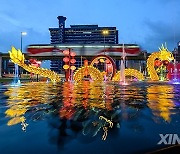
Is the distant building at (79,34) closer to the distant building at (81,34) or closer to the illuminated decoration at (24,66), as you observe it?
the distant building at (81,34)

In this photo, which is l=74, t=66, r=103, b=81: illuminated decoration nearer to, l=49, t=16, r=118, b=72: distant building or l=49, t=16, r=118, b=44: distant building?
l=49, t=16, r=118, b=72: distant building

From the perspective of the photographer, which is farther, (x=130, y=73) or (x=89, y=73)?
(x=130, y=73)

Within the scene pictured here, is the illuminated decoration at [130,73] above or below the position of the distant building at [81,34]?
below

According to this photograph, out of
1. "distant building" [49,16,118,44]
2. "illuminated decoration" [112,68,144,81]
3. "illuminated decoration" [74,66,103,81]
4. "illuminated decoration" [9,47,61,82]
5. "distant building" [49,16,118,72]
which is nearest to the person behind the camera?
"illuminated decoration" [9,47,61,82]

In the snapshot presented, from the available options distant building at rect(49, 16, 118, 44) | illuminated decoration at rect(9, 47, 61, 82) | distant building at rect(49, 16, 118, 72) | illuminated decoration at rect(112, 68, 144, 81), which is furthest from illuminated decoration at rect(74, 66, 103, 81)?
distant building at rect(49, 16, 118, 44)

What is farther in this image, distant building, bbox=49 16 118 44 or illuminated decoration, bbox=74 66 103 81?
distant building, bbox=49 16 118 44

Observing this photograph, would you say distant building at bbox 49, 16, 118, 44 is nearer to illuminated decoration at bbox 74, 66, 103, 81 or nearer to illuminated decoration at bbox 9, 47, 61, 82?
illuminated decoration at bbox 74, 66, 103, 81

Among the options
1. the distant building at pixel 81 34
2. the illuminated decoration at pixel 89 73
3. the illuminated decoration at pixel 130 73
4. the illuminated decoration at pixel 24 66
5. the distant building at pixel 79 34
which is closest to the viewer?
the illuminated decoration at pixel 24 66

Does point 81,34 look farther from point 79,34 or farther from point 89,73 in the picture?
point 89,73

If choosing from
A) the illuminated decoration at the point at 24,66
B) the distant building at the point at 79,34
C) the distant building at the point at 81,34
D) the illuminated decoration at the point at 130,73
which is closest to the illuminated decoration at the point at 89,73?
the illuminated decoration at the point at 24,66

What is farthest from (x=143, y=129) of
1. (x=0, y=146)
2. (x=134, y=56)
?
(x=134, y=56)

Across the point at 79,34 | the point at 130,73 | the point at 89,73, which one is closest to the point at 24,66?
the point at 89,73

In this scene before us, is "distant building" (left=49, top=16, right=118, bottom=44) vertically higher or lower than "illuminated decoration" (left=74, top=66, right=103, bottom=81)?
higher

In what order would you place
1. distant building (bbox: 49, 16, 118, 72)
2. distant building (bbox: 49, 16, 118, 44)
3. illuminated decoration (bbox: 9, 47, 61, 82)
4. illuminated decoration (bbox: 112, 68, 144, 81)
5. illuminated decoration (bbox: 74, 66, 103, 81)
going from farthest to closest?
distant building (bbox: 49, 16, 118, 44)
distant building (bbox: 49, 16, 118, 72)
illuminated decoration (bbox: 112, 68, 144, 81)
illuminated decoration (bbox: 74, 66, 103, 81)
illuminated decoration (bbox: 9, 47, 61, 82)
